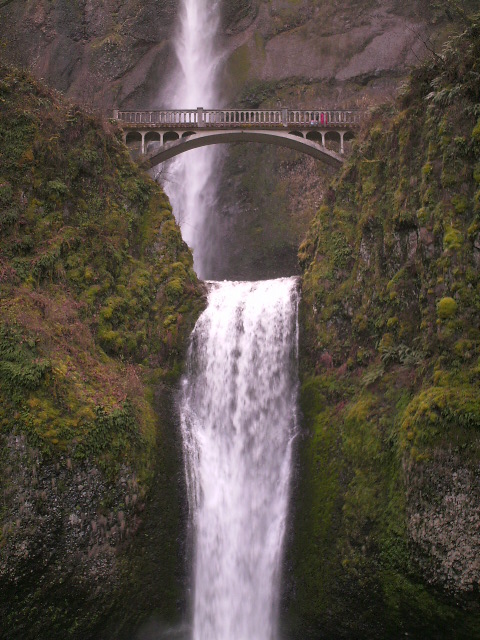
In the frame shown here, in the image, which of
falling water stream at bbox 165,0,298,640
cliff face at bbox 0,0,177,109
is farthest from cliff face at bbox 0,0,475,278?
falling water stream at bbox 165,0,298,640

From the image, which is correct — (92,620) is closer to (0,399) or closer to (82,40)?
(0,399)

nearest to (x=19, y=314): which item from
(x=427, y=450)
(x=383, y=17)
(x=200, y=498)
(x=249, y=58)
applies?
(x=200, y=498)

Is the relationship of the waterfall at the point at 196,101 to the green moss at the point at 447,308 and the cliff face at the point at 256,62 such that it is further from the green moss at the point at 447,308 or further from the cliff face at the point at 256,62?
the green moss at the point at 447,308

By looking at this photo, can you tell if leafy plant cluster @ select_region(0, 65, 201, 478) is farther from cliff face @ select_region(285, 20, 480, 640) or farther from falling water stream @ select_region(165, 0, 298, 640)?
cliff face @ select_region(285, 20, 480, 640)

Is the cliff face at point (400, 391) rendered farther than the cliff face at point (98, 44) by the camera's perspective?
No

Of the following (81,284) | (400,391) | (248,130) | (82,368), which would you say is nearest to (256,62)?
(248,130)

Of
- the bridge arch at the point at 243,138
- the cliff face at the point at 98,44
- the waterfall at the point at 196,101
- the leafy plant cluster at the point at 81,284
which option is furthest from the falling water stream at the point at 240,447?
the cliff face at the point at 98,44

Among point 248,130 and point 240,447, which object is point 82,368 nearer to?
point 240,447
